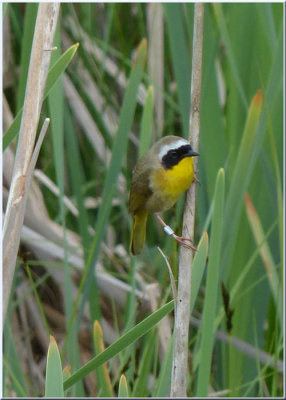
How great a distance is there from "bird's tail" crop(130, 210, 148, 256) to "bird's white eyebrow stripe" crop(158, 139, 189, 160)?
20cm

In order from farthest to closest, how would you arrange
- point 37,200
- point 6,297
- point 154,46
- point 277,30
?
point 154,46, point 37,200, point 277,30, point 6,297

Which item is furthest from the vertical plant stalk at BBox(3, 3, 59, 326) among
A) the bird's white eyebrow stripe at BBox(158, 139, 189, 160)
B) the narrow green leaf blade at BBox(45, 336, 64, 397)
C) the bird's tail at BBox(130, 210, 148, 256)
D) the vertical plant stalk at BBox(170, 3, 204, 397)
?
the bird's tail at BBox(130, 210, 148, 256)

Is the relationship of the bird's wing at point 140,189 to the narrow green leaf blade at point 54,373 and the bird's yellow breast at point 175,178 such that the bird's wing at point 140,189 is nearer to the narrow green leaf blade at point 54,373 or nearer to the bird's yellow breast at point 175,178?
the bird's yellow breast at point 175,178

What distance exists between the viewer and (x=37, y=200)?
1.99 m

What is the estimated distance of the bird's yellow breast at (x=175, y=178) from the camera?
1.42 m

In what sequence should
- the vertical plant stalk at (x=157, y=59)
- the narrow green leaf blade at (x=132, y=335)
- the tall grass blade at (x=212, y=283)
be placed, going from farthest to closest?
the vertical plant stalk at (x=157, y=59) < the tall grass blade at (x=212, y=283) < the narrow green leaf blade at (x=132, y=335)

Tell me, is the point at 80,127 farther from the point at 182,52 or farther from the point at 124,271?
the point at 182,52

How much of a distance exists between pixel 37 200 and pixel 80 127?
13.8 inches

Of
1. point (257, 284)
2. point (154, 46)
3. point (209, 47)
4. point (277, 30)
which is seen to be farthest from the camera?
point (154, 46)

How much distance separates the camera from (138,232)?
1651mm

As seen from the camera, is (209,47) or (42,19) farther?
(209,47)

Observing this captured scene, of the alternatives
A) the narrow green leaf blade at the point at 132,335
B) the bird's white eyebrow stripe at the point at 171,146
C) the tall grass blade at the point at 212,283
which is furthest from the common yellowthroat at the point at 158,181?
the narrow green leaf blade at the point at 132,335

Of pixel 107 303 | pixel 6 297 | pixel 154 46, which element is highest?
pixel 154 46

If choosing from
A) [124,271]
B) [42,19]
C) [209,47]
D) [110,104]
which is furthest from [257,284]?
[42,19]
